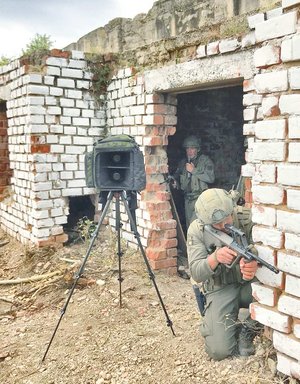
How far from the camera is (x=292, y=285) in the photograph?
89.7 inches

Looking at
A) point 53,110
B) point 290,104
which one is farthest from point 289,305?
point 53,110

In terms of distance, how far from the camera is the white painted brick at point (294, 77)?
84.2 inches

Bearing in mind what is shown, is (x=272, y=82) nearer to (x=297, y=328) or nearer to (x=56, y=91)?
(x=297, y=328)

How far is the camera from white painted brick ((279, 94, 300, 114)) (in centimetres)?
216

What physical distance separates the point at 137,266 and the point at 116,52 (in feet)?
9.87

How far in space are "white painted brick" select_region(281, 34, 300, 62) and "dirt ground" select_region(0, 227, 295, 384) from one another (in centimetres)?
183

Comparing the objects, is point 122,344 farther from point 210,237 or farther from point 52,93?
point 52,93

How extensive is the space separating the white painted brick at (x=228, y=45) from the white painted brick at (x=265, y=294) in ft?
7.51

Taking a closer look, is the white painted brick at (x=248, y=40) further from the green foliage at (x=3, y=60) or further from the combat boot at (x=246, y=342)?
the green foliage at (x=3, y=60)

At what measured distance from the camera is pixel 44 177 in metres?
5.43

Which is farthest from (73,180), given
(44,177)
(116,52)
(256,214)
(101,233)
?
(256,214)

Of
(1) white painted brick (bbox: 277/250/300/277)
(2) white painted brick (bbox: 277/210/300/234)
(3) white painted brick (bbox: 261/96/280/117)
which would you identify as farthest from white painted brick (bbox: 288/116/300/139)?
(1) white painted brick (bbox: 277/250/300/277)

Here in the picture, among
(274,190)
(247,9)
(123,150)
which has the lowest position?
(274,190)

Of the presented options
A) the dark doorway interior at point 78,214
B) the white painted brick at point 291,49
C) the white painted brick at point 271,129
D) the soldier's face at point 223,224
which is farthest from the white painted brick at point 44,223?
the white painted brick at point 291,49
